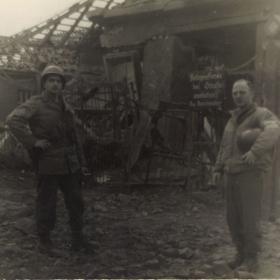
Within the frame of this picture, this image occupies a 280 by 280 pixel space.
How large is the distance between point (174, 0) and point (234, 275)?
7.45 meters

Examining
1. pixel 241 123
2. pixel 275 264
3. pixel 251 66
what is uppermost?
pixel 251 66

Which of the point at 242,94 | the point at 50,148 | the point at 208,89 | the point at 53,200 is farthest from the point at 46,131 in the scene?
the point at 208,89

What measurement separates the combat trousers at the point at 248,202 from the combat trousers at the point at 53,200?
68.7 inches

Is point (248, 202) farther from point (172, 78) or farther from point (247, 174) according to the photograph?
point (172, 78)

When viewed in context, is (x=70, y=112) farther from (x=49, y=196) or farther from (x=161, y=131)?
(x=161, y=131)

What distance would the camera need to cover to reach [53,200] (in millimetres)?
5824

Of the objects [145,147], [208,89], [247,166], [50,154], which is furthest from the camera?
[145,147]

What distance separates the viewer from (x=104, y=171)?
34.6ft

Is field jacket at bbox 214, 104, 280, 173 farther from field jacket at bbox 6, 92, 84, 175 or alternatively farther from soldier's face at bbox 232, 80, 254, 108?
field jacket at bbox 6, 92, 84, 175

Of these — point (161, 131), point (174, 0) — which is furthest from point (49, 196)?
point (174, 0)

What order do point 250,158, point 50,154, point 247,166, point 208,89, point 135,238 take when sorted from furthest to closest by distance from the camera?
1. point 208,89
2. point 135,238
3. point 50,154
4. point 247,166
5. point 250,158

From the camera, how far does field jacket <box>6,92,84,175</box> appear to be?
5.72m

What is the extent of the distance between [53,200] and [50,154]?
51 cm

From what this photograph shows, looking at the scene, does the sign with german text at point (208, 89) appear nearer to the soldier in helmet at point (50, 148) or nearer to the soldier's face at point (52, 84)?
the soldier in helmet at point (50, 148)
